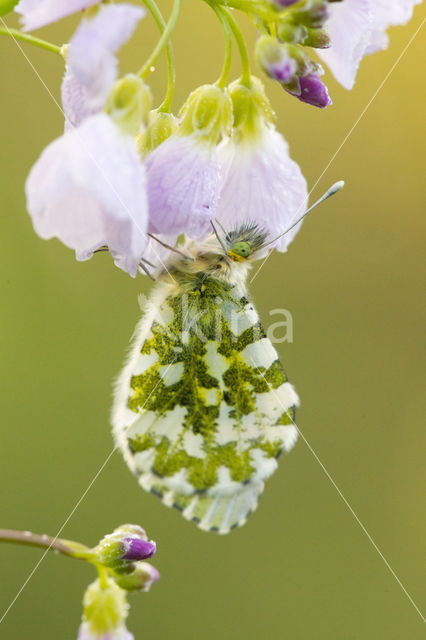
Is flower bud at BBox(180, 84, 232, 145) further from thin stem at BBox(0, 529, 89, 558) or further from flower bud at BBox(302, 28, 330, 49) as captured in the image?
thin stem at BBox(0, 529, 89, 558)

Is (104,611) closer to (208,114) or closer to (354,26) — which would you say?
(208,114)

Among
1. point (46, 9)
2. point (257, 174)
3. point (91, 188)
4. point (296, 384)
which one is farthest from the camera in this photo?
point (296, 384)

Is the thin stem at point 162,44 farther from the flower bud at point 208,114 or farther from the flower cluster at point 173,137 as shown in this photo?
the flower bud at point 208,114

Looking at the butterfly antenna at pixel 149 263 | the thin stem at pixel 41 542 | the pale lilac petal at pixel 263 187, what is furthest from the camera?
the butterfly antenna at pixel 149 263

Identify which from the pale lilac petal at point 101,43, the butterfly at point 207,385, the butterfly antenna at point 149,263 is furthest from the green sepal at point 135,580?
the pale lilac petal at point 101,43

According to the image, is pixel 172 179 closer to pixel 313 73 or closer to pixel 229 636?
pixel 313 73

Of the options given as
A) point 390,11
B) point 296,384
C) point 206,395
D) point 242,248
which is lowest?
point 296,384

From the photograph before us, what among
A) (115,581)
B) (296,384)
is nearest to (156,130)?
(115,581)
